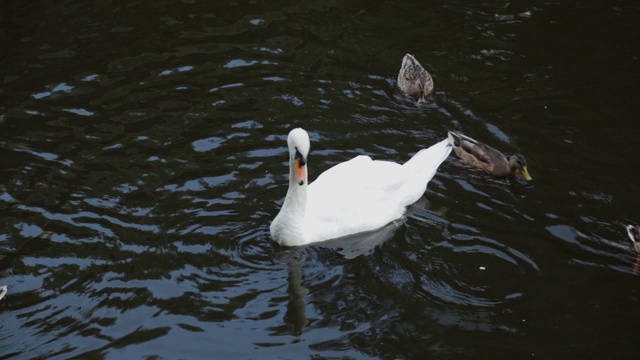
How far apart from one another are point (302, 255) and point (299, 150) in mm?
1052

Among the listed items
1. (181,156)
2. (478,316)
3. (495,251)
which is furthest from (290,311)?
(181,156)

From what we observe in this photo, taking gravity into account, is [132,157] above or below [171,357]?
above

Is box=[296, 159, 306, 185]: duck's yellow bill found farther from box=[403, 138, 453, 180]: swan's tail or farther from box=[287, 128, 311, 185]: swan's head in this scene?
box=[403, 138, 453, 180]: swan's tail

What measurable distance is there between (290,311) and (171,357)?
112 cm

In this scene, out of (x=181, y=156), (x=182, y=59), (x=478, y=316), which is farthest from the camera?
(x=182, y=59)

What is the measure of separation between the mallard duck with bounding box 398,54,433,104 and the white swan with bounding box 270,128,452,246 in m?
1.37

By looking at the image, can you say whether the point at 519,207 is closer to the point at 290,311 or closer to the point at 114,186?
the point at 290,311

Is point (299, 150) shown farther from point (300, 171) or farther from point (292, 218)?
point (292, 218)

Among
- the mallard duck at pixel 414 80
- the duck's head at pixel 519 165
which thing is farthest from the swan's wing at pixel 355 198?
the mallard duck at pixel 414 80

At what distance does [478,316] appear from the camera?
24.6ft

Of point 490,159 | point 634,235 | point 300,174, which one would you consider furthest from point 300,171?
point 634,235

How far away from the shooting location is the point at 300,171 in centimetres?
822

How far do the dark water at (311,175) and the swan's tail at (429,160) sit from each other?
0.34 metres

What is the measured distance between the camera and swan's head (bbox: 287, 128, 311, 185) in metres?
8.02
